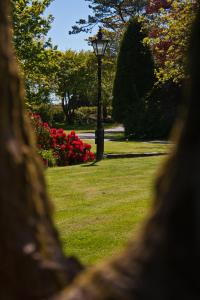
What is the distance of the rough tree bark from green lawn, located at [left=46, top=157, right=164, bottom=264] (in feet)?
12.5

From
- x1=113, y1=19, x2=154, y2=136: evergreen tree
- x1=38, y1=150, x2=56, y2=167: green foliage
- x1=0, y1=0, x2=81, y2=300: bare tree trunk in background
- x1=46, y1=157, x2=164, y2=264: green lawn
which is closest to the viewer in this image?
x1=0, y1=0, x2=81, y2=300: bare tree trunk in background

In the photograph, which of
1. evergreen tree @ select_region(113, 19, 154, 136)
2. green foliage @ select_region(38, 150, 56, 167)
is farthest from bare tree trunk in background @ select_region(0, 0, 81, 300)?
evergreen tree @ select_region(113, 19, 154, 136)

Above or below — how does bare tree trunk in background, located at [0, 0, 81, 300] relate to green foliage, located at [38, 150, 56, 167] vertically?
above

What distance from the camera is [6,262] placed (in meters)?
1.71

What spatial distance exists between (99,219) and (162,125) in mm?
25285

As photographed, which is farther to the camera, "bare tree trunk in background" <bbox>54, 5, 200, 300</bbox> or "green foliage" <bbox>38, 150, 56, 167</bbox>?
"green foliage" <bbox>38, 150, 56, 167</bbox>

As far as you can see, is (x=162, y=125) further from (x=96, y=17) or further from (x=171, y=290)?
(x=171, y=290)

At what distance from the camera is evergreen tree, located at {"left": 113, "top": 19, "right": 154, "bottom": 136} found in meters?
32.1

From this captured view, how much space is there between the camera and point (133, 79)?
33.2 metres

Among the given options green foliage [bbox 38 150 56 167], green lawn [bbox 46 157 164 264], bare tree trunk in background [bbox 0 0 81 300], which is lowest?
green foliage [bbox 38 150 56 167]

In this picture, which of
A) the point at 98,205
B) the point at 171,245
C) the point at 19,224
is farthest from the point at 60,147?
the point at 171,245

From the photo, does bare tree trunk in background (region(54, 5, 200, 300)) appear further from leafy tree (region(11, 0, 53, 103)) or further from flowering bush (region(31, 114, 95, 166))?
leafy tree (region(11, 0, 53, 103))

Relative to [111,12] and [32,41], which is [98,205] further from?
A: [111,12]

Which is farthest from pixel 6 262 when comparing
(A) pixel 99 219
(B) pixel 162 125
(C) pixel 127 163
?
(B) pixel 162 125
